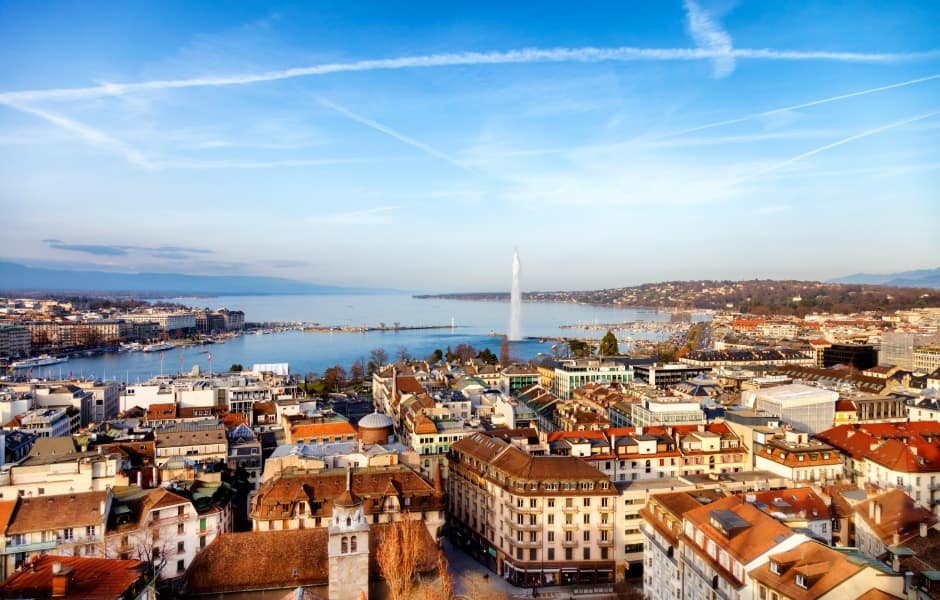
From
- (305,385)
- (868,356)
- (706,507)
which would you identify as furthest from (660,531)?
(868,356)

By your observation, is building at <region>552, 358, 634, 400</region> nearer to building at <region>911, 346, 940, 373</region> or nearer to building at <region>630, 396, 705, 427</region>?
building at <region>630, 396, 705, 427</region>

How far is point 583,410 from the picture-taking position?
4431 centimetres

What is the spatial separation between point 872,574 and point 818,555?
3.78ft

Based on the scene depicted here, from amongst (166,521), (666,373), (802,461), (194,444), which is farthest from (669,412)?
(166,521)

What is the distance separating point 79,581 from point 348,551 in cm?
572

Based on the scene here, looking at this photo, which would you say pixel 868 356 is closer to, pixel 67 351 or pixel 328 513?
pixel 328 513

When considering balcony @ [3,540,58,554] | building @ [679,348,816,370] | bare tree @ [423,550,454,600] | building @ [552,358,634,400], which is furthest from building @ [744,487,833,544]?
building @ [679,348,816,370]

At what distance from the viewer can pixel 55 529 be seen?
783 inches

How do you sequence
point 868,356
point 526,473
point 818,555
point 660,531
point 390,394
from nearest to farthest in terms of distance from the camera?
point 818,555, point 660,531, point 526,473, point 390,394, point 868,356

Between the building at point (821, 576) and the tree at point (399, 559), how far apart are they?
26.9 ft

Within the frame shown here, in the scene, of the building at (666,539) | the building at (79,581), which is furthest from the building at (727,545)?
the building at (79,581)

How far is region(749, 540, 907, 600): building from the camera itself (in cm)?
1294

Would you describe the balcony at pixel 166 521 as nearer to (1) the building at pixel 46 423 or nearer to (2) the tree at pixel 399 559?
(2) the tree at pixel 399 559

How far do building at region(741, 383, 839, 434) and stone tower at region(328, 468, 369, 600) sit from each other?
2814cm
